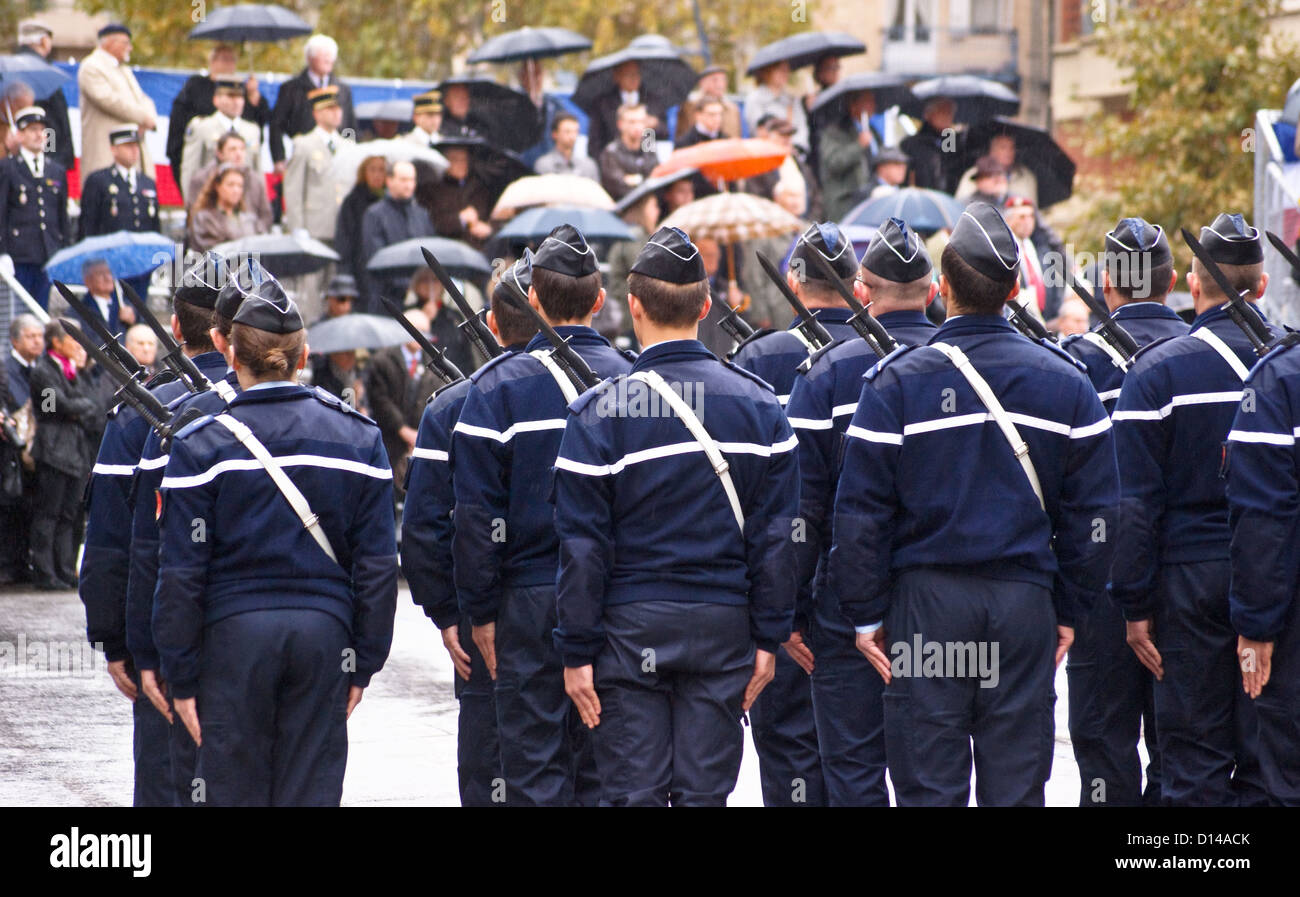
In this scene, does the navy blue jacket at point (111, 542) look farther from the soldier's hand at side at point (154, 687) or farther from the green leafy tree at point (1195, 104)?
the green leafy tree at point (1195, 104)

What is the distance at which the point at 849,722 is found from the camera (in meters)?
6.96

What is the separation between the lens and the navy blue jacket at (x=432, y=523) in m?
6.99

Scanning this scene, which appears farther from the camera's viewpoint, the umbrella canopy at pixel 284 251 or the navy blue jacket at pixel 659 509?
the umbrella canopy at pixel 284 251

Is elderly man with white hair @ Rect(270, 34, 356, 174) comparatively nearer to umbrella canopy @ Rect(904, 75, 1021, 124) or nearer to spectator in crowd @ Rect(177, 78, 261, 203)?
spectator in crowd @ Rect(177, 78, 261, 203)

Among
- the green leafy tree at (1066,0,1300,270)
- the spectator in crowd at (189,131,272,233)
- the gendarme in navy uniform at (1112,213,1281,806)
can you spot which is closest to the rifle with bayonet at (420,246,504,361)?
the gendarme in navy uniform at (1112,213,1281,806)

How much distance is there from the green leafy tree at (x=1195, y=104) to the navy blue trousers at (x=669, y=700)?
15941 mm

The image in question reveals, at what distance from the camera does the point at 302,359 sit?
6.06 metres

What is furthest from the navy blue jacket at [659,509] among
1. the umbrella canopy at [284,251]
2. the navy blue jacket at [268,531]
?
the umbrella canopy at [284,251]

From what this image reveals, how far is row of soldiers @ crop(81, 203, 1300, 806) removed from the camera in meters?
5.68

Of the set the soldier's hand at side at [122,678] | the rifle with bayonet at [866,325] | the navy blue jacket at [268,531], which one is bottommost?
the soldier's hand at side at [122,678]

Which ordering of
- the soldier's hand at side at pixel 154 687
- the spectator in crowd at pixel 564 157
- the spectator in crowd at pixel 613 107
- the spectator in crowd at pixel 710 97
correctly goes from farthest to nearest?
the spectator in crowd at pixel 613 107, the spectator in crowd at pixel 710 97, the spectator in crowd at pixel 564 157, the soldier's hand at side at pixel 154 687

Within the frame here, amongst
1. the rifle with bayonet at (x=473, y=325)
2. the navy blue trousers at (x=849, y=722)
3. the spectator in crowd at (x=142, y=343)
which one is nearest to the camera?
A: the navy blue trousers at (x=849, y=722)

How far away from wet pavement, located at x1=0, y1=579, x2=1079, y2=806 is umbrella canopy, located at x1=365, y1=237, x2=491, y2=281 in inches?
153

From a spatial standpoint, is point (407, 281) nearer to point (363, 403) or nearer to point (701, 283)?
point (363, 403)
